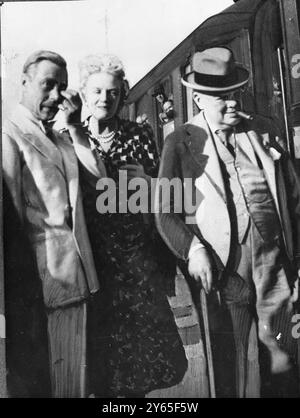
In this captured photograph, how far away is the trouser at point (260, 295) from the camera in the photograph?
480 centimetres

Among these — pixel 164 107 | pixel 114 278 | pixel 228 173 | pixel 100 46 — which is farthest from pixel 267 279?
pixel 100 46

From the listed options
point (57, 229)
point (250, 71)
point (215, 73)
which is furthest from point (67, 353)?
point (250, 71)

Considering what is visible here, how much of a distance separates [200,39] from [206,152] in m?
0.87

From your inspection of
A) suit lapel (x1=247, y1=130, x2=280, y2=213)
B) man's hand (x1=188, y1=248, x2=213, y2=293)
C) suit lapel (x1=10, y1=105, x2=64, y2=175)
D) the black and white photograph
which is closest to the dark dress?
the black and white photograph

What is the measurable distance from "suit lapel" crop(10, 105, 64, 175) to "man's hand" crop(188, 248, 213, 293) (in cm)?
118

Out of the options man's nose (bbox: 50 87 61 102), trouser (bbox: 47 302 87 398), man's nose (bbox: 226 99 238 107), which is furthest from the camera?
man's nose (bbox: 226 99 238 107)

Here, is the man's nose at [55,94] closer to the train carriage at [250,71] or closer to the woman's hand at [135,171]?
the train carriage at [250,71]

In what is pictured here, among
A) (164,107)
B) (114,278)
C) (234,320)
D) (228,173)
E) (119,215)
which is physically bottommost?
(234,320)

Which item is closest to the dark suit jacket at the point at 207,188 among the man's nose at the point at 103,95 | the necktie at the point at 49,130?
the man's nose at the point at 103,95

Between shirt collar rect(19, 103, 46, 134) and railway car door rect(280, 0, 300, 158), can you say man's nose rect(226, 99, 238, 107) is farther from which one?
shirt collar rect(19, 103, 46, 134)

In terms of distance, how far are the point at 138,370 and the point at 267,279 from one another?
118 centimetres

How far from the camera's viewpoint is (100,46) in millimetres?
4887

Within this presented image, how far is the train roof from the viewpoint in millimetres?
4938
